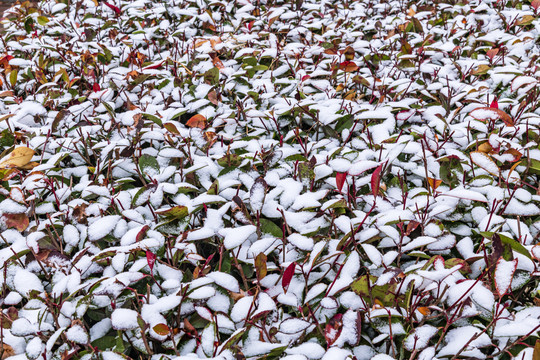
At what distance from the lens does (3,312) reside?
4.17 feet

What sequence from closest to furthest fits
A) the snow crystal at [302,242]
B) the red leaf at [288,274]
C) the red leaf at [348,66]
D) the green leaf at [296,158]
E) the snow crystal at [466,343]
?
the snow crystal at [466,343], the red leaf at [288,274], the snow crystal at [302,242], the green leaf at [296,158], the red leaf at [348,66]

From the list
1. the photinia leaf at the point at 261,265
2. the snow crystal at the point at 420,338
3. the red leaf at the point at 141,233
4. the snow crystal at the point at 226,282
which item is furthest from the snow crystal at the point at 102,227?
the snow crystal at the point at 420,338

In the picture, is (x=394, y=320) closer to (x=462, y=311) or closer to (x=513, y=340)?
(x=462, y=311)

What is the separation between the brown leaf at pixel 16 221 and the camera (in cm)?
151

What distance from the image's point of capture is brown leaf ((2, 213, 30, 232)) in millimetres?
1511

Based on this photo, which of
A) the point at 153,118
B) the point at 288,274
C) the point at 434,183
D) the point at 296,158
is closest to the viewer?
the point at 288,274

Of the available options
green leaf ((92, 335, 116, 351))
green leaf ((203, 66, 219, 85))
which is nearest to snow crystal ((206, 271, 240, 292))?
green leaf ((92, 335, 116, 351))

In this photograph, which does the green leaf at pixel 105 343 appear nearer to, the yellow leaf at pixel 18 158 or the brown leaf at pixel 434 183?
the yellow leaf at pixel 18 158

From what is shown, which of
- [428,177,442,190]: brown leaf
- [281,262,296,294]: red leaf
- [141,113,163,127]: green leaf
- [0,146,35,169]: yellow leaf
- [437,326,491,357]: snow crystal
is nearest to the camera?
[437,326,491,357]: snow crystal

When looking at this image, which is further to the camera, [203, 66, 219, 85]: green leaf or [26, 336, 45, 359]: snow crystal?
[203, 66, 219, 85]: green leaf

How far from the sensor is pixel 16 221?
1.51 metres

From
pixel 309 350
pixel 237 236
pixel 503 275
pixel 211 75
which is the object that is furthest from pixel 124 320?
pixel 211 75

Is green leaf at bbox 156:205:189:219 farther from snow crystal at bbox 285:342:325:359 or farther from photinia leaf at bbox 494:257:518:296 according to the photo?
photinia leaf at bbox 494:257:518:296

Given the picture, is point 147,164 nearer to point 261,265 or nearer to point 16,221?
point 16,221
